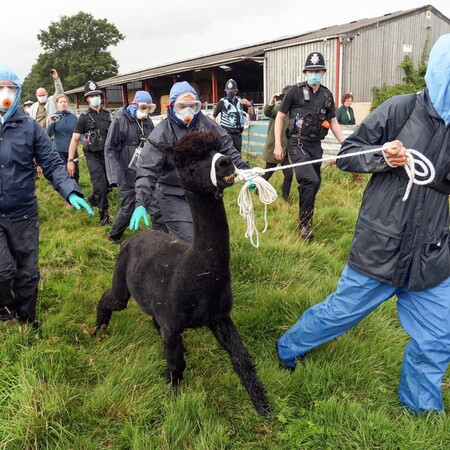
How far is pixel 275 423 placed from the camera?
275cm

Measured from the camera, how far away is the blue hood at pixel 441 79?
7.86ft

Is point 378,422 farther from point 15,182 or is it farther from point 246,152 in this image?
point 246,152

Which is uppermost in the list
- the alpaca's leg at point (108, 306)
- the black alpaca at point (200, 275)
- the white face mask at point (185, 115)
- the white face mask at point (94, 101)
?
the white face mask at point (94, 101)

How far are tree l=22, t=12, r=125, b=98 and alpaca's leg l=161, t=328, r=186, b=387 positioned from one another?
207 ft

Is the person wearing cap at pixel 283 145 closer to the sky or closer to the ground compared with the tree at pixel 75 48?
closer to the ground

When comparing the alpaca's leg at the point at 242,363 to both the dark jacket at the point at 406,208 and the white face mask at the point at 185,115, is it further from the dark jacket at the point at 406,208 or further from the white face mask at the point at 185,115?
the white face mask at the point at 185,115

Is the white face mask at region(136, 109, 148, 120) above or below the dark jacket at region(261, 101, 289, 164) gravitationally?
above

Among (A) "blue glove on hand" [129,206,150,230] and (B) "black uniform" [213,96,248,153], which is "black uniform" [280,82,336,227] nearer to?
(A) "blue glove on hand" [129,206,150,230]

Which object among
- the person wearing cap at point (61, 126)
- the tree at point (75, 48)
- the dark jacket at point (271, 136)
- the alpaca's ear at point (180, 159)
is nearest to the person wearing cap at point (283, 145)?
the dark jacket at point (271, 136)

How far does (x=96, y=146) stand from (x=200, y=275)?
5038 mm

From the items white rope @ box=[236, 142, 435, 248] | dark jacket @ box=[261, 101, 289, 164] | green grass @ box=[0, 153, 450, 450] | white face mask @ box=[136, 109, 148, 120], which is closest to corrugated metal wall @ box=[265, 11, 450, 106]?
dark jacket @ box=[261, 101, 289, 164]

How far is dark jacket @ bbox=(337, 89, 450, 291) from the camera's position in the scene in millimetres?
2561

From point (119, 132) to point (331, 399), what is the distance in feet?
15.7

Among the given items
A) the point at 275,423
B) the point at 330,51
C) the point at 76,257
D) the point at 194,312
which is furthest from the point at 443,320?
the point at 330,51
